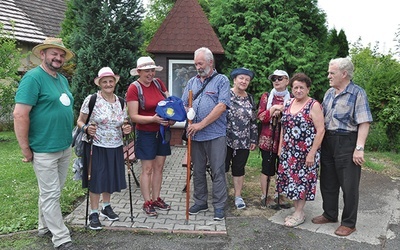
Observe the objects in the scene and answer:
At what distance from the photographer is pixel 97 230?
3859 mm

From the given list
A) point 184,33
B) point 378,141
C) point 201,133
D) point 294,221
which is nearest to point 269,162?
point 294,221

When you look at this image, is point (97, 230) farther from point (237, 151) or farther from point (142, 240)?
point (237, 151)

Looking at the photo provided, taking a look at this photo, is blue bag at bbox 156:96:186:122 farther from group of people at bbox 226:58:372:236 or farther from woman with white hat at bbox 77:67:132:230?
group of people at bbox 226:58:372:236

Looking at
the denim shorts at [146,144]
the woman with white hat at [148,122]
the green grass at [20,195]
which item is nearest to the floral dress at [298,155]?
the woman with white hat at [148,122]

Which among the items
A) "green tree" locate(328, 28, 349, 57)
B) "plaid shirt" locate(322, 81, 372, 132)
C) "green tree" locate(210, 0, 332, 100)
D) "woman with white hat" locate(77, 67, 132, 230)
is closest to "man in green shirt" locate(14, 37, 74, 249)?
"woman with white hat" locate(77, 67, 132, 230)

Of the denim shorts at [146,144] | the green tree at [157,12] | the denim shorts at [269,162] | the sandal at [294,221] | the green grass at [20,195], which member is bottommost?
the green grass at [20,195]

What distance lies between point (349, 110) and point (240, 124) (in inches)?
53.8

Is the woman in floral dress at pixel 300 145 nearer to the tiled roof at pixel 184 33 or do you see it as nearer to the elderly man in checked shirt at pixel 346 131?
the elderly man in checked shirt at pixel 346 131

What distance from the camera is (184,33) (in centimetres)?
841

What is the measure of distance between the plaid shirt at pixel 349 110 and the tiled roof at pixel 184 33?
5.05 meters

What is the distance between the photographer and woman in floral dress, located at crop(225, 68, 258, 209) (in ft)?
14.4

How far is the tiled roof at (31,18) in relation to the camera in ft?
41.9

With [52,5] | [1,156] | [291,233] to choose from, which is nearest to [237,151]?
[291,233]

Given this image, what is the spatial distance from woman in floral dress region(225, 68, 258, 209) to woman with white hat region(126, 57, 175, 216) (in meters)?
0.89
